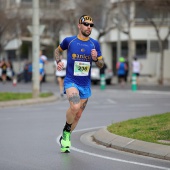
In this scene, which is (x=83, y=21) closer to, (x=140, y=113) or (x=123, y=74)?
(x=140, y=113)

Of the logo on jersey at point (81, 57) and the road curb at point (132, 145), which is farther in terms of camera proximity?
the logo on jersey at point (81, 57)

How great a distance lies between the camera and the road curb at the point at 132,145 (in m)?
10.9

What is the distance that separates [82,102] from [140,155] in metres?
1.31

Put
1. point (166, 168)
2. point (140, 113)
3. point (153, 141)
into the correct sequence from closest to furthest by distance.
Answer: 1. point (166, 168)
2. point (153, 141)
3. point (140, 113)

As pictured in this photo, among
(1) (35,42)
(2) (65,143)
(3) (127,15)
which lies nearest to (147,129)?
(2) (65,143)

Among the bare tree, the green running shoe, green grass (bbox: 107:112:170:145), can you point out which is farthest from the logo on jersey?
the bare tree

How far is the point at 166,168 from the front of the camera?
31.8 ft

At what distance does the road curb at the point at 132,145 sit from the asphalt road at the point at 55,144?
145mm

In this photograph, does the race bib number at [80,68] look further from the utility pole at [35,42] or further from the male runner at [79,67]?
the utility pole at [35,42]

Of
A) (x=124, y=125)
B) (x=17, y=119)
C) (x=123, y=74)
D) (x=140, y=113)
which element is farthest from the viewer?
(x=123, y=74)

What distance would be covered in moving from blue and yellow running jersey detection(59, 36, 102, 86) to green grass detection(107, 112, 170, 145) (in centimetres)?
161

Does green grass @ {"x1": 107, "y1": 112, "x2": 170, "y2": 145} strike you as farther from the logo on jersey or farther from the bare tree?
the bare tree

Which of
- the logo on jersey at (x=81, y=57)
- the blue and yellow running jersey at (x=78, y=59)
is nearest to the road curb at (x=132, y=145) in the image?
the blue and yellow running jersey at (x=78, y=59)

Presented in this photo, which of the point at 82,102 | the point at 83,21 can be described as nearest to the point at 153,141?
the point at 82,102
